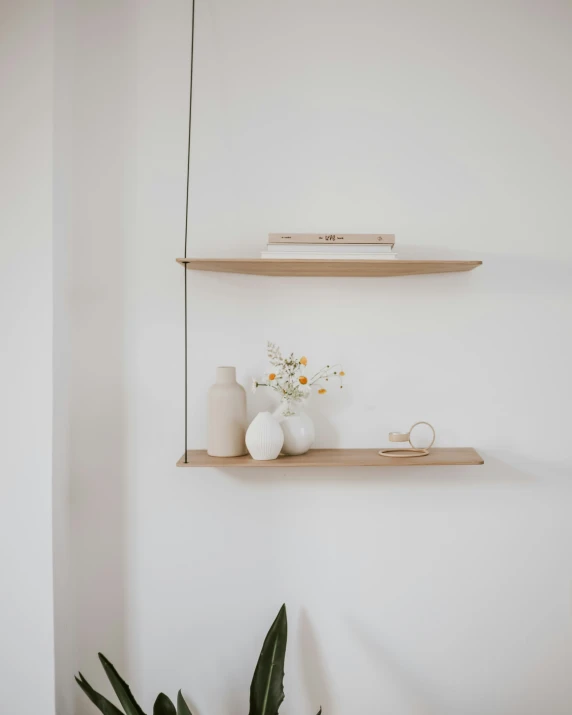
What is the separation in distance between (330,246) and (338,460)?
52cm

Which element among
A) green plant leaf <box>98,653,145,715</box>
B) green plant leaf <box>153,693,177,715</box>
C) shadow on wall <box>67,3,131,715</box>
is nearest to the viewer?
green plant leaf <box>98,653,145,715</box>

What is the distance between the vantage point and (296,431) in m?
1.38

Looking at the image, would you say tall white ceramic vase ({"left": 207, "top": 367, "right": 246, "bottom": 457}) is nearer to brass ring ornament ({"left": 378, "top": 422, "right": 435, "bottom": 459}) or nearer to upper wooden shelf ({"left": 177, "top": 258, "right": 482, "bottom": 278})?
upper wooden shelf ({"left": 177, "top": 258, "right": 482, "bottom": 278})

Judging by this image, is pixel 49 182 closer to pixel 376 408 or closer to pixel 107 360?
pixel 107 360

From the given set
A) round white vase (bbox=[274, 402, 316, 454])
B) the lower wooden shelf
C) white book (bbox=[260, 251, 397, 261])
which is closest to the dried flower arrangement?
round white vase (bbox=[274, 402, 316, 454])

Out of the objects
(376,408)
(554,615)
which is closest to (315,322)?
(376,408)

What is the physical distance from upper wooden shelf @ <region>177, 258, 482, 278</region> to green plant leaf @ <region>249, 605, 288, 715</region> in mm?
887

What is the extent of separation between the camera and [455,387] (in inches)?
59.7

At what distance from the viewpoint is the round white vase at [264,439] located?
1.32m

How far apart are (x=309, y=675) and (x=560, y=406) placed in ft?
3.30

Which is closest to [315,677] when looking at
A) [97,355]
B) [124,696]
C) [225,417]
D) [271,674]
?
[271,674]

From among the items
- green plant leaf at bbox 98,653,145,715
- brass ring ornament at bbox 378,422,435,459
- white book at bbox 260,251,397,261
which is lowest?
green plant leaf at bbox 98,653,145,715

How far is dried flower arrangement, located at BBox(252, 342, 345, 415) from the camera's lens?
1417mm

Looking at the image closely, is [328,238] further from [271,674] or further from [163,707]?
[163,707]
